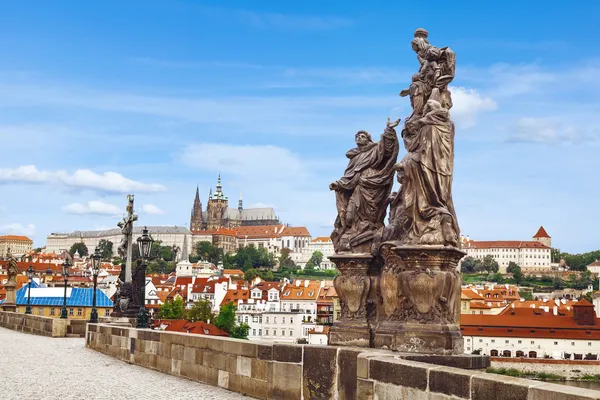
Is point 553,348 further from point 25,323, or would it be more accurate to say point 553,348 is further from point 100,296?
point 25,323

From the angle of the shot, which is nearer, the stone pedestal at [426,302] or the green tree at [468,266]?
the stone pedestal at [426,302]

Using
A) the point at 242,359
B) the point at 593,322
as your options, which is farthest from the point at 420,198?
the point at 593,322

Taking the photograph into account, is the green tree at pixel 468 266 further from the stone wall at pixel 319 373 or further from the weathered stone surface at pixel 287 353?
the weathered stone surface at pixel 287 353

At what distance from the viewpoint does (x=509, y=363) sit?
2739 inches

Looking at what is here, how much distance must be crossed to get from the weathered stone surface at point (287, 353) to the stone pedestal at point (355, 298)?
40 centimetres

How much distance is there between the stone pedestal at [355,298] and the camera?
768 cm

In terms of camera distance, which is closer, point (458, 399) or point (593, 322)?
point (458, 399)

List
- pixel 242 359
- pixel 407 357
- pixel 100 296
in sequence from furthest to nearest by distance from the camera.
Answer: pixel 100 296 → pixel 242 359 → pixel 407 357

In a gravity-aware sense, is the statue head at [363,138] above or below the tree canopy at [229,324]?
above

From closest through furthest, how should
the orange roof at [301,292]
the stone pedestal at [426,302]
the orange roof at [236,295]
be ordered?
the stone pedestal at [426,302]
the orange roof at [301,292]
the orange roof at [236,295]

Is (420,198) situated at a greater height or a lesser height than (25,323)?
greater

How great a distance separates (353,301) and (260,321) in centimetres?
8817

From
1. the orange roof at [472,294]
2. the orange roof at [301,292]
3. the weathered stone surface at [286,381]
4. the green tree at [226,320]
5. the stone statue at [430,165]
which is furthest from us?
the orange roof at [301,292]

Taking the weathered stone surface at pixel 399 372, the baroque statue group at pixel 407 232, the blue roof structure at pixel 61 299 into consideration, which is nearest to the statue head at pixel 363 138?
the baroque statue group at pixel 407 232
